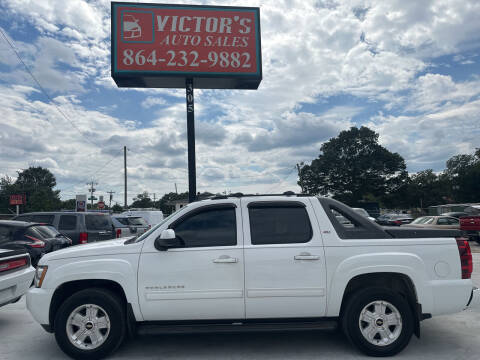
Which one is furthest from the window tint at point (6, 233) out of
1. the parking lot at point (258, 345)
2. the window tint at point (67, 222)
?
the parking lot at point (258, 345)

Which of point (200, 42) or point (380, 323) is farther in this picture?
point (200, 42)

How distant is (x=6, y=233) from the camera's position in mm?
9195

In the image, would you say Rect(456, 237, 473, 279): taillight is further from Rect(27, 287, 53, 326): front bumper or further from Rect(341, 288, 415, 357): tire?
Rect(27, 287, 53, 326): front bumper

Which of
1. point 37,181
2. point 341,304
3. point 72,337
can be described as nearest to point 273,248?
point 341,304

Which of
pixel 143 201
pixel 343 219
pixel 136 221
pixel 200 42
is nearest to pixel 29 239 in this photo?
pixel 136 221

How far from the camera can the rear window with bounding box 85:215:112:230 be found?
38.3 feet

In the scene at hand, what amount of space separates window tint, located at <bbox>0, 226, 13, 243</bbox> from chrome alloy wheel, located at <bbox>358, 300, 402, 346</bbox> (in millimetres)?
8278

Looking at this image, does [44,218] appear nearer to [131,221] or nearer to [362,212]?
[131,221]

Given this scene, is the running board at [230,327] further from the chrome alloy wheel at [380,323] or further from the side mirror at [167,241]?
the side mirror at [167,241]

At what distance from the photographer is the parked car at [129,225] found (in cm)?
1417

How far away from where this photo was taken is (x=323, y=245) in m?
4.53

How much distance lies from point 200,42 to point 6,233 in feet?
30.8

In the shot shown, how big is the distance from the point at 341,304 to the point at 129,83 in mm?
12856

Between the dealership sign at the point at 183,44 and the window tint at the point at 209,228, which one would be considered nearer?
the window tint at the point at 209,228
